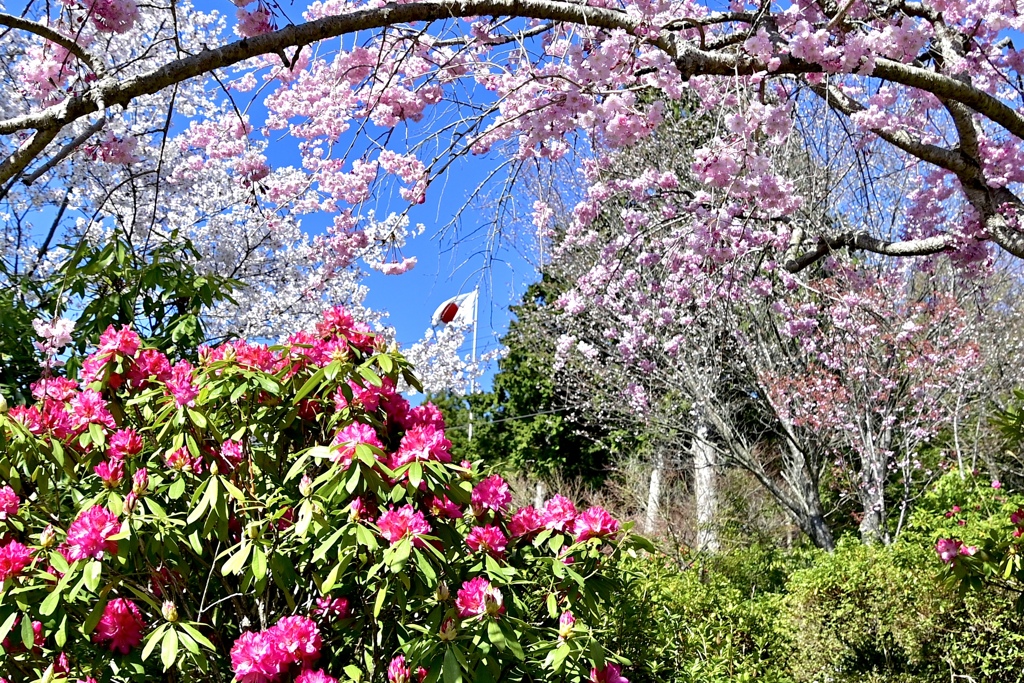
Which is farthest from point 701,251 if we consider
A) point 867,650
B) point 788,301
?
point 788,301

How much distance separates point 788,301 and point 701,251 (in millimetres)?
4164

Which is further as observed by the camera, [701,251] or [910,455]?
[910,455]

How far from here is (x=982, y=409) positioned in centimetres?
838

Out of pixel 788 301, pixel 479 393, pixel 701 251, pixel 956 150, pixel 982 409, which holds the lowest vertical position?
pixel 956 150

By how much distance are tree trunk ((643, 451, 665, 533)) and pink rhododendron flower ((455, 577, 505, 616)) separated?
351 inches

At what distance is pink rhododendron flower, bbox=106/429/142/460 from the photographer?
2268mm

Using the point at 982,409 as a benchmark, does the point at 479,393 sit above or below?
above

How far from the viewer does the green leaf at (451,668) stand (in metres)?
1.74

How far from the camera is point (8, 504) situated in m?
2.17

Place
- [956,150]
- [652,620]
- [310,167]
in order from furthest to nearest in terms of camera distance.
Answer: [310,167]
[956,150]
[652,620]

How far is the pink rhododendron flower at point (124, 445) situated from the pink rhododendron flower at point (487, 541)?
3.27 ft

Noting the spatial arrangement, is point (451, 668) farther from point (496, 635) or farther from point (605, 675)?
point (605, 675)

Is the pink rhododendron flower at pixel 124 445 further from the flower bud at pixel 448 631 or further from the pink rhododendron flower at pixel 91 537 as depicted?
the flower bud at pixel 448 631

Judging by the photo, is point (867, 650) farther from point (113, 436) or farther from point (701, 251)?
point (113, 436)
